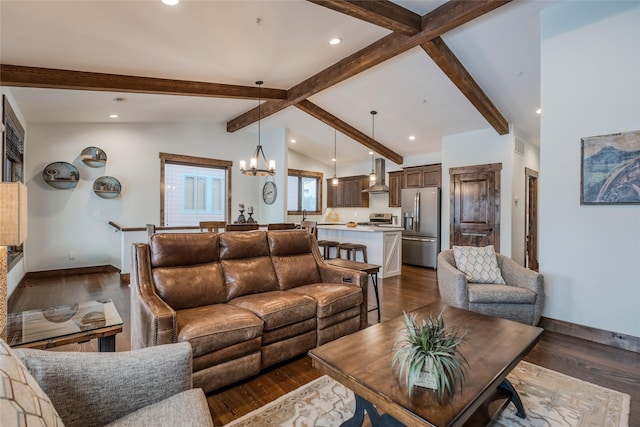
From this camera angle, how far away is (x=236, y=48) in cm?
368

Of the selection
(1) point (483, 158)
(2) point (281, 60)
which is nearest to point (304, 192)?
(1) point (483, 158)

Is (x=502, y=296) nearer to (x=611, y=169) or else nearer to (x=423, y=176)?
(x=611, y=169)

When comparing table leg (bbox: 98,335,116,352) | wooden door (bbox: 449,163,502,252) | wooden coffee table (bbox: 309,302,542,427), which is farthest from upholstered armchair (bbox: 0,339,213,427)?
wooden door (bbox: 449,163,502,252)

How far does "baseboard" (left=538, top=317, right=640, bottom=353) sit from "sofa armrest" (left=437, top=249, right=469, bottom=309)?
38.2 inches

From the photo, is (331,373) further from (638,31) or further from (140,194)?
(140,194)

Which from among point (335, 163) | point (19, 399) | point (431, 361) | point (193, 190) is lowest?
point (431, 361)

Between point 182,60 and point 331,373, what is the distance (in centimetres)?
392

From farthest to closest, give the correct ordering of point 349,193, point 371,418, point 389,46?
point 349,193, point 389,46, point 371,418

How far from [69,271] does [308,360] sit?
5.40 metres

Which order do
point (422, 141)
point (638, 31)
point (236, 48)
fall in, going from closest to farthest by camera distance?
point (638, 31), point (236, 48), point (422, 141)

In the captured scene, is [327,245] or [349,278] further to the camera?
[327,245]

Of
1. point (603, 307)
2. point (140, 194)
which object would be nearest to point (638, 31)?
point (603, 307)

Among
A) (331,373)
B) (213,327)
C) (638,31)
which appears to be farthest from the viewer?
(638,31)

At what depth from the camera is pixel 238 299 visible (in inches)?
107
